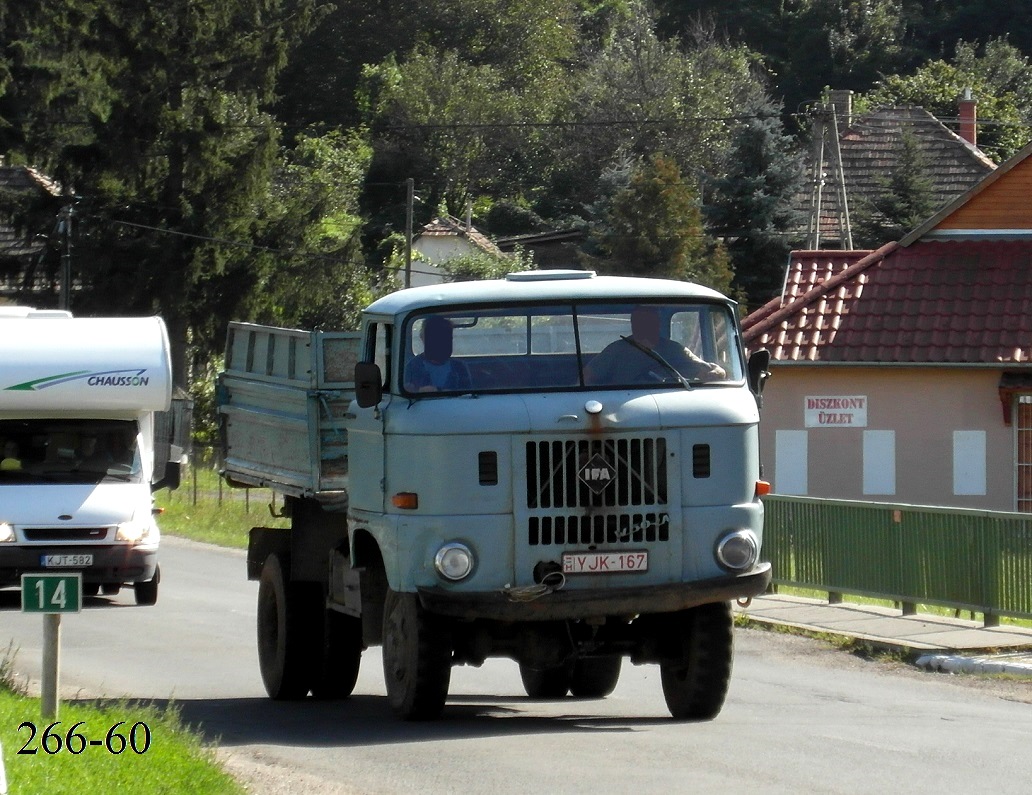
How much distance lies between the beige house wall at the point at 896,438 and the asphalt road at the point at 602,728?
35.4 feet

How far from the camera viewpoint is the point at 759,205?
52562 millimetres

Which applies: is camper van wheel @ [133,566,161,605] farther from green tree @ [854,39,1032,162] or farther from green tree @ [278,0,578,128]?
green tree @ [278,0,578,128]

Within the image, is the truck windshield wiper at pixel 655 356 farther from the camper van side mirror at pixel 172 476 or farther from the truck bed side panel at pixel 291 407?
the camper van side mirror at pixel 172 476

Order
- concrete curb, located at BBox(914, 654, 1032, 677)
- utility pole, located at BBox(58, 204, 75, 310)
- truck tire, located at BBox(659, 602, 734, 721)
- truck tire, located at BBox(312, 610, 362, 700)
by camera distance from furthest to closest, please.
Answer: utility pole, located at BBox(58, 204, 75, 310)
concrete curb, located at BBox(914, 654, 1032, 677)
truck tire, located at BBox(312, 610, 362, 700)
truck tire, located at BBox(659, 602, 734, 721)

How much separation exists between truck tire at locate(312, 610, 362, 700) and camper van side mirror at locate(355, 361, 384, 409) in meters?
2.73

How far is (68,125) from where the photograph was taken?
48156 millimetres

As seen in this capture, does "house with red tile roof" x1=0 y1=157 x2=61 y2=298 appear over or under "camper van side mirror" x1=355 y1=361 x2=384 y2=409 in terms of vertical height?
over

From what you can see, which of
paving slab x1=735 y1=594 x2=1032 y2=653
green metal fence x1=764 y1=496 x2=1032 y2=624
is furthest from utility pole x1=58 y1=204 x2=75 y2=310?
paving slab x1=735 y1=594 x2=1032 y2=653

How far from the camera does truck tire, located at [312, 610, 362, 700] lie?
40.0ft

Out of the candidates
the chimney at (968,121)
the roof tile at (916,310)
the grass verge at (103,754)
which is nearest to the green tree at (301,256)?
the roof tile at (916,310)

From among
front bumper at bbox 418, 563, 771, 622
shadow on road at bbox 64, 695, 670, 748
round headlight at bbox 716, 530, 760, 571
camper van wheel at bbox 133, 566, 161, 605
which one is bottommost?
shadow on road at bbox 64, 695, 670, 748

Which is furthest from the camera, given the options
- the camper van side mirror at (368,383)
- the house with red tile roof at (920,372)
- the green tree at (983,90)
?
the green tree at (983,90)

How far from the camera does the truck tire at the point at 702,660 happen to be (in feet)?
33.0

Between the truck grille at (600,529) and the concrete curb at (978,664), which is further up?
the truck grille at (600,529)
